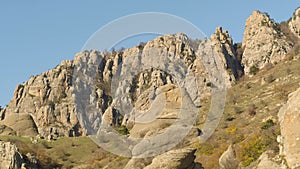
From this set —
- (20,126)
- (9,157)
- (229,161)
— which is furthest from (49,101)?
(229,161)

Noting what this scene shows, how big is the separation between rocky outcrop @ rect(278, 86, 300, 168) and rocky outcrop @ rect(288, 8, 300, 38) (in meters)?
139

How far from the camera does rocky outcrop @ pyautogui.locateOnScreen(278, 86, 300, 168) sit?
60.0ft

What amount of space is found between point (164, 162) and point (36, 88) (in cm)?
14848

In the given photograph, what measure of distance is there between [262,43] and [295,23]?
14.2 m

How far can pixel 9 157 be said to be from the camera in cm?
5072

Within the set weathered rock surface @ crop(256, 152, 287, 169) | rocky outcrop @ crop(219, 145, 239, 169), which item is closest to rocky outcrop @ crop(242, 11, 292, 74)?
rocky outcrop @ crop(219, 145, 239, 169)

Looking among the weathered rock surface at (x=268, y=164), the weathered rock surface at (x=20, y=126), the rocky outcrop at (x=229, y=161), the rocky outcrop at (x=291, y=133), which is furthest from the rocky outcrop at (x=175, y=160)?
the weathered rock surface at (x=20, y=126)

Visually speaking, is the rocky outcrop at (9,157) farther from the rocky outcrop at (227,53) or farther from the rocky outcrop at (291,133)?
the rocky outcrop at (227,53)

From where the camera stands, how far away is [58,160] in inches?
2837

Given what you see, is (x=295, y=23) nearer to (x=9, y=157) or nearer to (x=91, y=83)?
(x=91, y=83)

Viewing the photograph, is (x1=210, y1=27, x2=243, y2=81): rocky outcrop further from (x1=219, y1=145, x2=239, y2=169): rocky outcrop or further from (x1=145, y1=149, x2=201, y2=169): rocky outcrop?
(x1=145, y1=149, x2=201, y2=169): rocky outcrop

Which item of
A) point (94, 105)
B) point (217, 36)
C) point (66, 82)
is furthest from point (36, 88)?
point (217, 36)

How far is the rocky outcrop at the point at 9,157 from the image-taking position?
164ft

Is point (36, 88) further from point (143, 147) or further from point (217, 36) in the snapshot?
point (143, 147)
